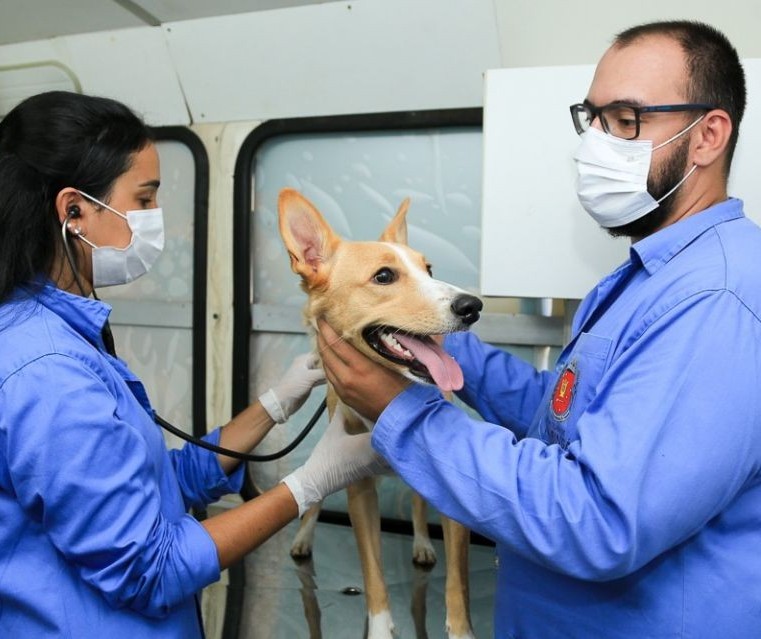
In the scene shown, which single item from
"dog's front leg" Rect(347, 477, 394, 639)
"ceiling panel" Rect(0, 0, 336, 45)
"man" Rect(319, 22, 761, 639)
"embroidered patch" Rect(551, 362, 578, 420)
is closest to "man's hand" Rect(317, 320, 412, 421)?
"man" Rect(319, 22, 761, 639)

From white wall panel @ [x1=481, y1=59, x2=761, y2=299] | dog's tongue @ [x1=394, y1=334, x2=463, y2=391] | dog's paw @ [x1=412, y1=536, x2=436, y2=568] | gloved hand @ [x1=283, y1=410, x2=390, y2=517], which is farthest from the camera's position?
dog's paw @ [x1=412, y1=536, x2=436, y2=568]

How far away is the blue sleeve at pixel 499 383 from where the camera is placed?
1565mm

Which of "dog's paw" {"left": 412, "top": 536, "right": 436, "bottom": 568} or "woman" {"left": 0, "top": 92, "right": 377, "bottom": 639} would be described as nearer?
"woman" {"left": 0, "top": 92, "right": 377, "bottom": 639}

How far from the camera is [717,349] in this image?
34.4 inches

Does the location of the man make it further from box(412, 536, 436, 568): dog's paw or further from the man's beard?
box(412, 536, 436, 568): dog's paw

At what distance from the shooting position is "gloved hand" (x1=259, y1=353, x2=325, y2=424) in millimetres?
1766

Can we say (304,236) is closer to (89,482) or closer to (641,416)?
(89,482)

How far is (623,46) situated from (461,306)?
509mm

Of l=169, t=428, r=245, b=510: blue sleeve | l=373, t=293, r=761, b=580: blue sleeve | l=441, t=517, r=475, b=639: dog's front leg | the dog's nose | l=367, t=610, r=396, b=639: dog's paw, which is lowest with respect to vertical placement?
l=367, t=610, r=396, b=639: dog's paw

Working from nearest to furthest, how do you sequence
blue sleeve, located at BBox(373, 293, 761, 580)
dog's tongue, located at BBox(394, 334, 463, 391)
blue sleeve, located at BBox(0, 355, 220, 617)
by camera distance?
blue sleeve, located at BBox(373, 293, 761, 580)
blue sleeve, located at BBox(0, 355, 220, 617)
dog's tongue, located at BBox(394, 334, 463, 391)

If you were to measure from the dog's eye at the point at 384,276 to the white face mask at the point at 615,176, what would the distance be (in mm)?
402

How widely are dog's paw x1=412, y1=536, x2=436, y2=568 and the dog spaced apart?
1.49 ft

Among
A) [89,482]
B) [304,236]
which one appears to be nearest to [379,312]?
[304,236]

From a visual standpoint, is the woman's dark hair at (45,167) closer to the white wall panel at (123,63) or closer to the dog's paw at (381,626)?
the dog's paw at (381,626)
